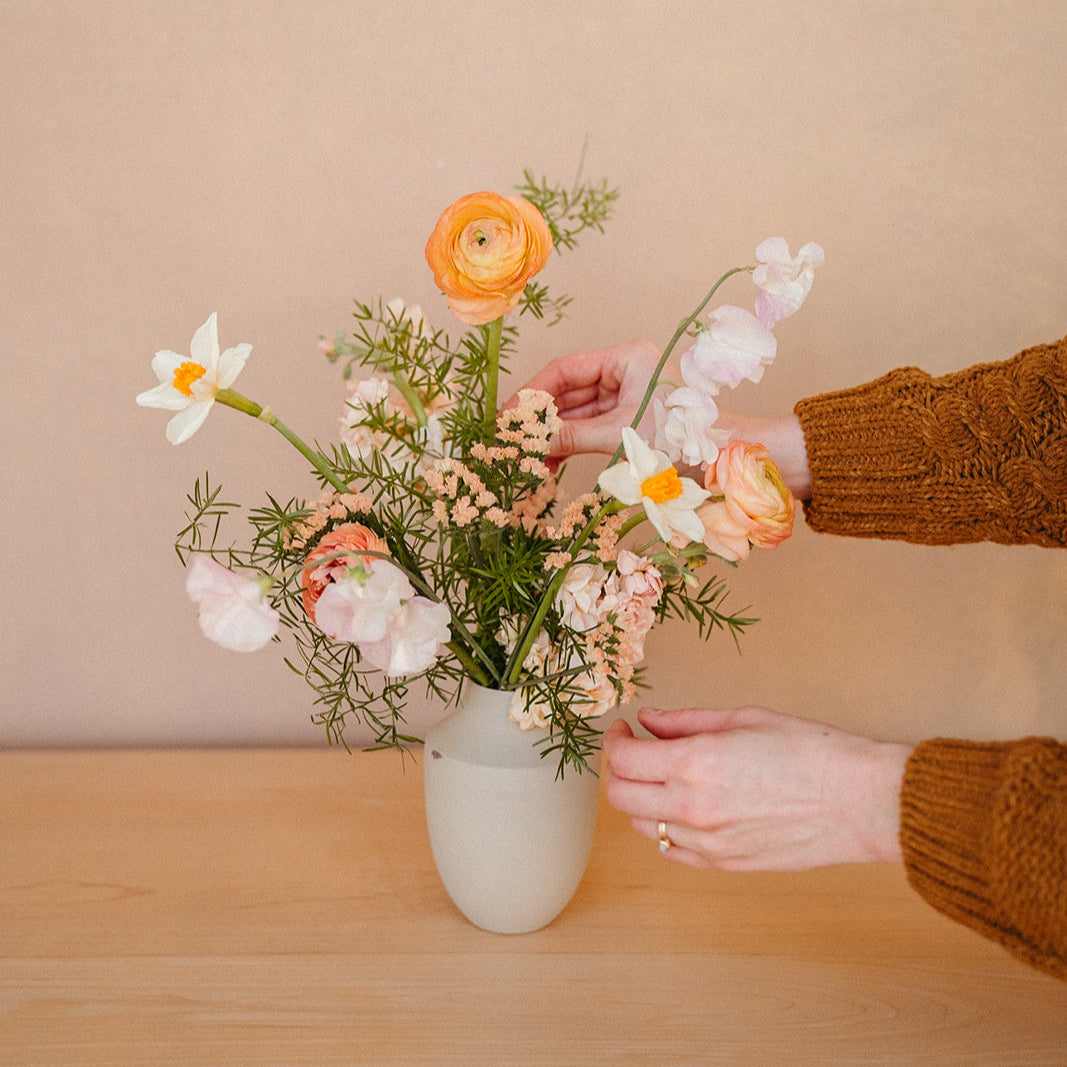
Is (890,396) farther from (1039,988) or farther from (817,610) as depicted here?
(1039,988)

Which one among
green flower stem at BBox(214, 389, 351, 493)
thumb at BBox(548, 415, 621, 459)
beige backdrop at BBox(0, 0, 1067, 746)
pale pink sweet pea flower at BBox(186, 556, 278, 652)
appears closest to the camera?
pale pink sweet pea flower at BBox(186, 556, 278, 652)

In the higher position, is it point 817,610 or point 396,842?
point 817,610

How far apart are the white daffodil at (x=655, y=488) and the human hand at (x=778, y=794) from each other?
18cm

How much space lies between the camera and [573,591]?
0.61 m

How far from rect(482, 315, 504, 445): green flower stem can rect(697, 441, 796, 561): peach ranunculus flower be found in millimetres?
161

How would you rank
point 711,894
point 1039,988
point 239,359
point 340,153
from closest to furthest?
point 239,359 < point 1039,988 < point 711,894 < point 340,153

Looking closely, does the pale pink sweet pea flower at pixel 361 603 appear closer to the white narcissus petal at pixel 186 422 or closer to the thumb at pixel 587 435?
the white narcissus petal at pixel 186 422

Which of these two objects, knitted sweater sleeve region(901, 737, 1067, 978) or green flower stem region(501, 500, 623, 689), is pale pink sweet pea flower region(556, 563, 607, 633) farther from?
knitted sweater sleeve region(901, 737, 1067, 978)

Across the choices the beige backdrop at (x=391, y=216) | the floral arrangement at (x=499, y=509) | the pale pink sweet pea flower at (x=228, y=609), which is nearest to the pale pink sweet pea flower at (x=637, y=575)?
the floral arrangement at (x=499, y=509)

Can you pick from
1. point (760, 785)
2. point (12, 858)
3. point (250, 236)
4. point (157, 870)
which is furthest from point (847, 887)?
point (250, 236)

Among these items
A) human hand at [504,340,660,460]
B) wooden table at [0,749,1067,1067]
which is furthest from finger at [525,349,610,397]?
wooden table at [0,749,1067,1067]

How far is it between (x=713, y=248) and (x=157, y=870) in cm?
84

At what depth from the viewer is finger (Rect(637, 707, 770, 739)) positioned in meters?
0.68

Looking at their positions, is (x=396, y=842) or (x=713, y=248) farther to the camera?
(x=713, y=248)
